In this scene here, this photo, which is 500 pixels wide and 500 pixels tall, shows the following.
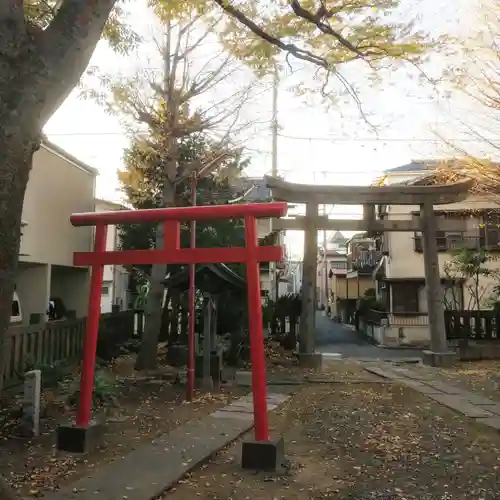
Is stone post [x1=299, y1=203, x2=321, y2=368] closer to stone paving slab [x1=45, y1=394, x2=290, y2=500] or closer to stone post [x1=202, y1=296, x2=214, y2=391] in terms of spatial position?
stone post [x1=202, y1=296, x2=214, y2=391]

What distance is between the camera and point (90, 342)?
626cm

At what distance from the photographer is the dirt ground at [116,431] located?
16.8 ft

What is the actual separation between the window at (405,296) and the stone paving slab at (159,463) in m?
21.5

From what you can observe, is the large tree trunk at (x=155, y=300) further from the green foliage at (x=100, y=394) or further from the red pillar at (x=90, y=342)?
the red pillar at (x=90, y=342)

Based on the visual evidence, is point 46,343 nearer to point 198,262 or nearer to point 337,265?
point 198,262

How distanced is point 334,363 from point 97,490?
38.7 ft

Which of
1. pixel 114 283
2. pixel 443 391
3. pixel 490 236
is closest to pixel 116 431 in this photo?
pixel 443 391

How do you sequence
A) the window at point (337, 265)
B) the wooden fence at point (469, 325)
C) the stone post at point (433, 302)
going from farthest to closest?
the window at point (337, 265) < the wooden fence at point (469, 325) < the stone post at point (433, 302)

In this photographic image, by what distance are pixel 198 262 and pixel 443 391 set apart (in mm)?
6912

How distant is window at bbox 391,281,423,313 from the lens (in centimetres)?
2762

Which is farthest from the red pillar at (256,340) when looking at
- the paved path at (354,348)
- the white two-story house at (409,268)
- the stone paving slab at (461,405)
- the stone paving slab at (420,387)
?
the white two-story house at (409,268)

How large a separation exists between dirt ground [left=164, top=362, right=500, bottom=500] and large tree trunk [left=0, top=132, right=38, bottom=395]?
7.82 feet

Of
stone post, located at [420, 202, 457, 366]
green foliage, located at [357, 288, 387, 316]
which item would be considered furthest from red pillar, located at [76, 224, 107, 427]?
green foliage, located at [357, 288, 387, 316]

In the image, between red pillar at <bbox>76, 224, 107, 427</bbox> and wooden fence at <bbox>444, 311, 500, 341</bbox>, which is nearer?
red pillar at <bbox>76, 224, 107, 427</bbox>
